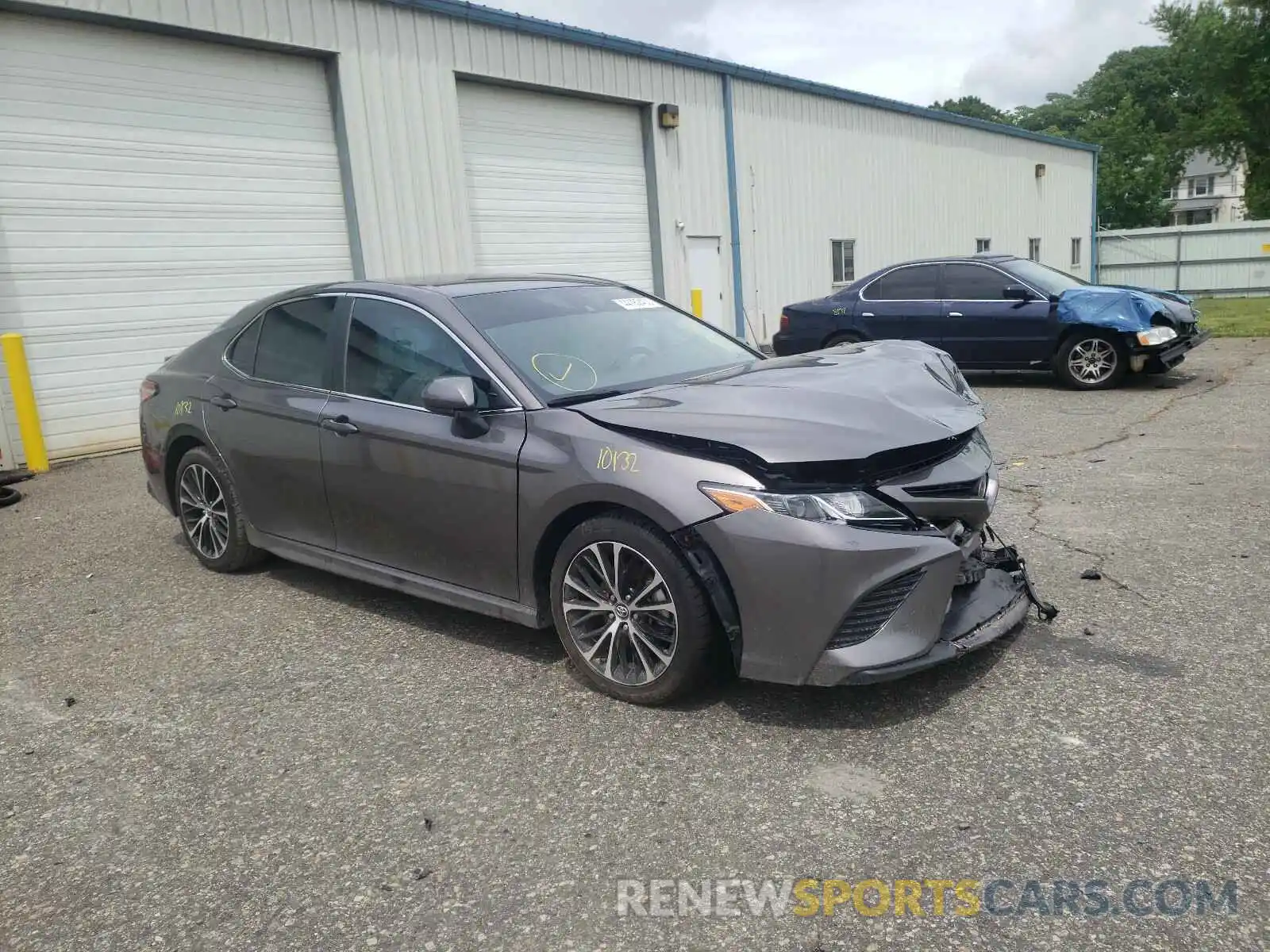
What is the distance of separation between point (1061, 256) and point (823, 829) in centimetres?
3047

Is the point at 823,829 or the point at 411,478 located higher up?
the point at 411,478

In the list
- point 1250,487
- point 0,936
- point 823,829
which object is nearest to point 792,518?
point 823,829

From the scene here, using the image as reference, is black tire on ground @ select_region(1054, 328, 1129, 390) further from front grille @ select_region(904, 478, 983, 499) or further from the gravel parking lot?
front grille @ select_region(904, 478, 983, 499)

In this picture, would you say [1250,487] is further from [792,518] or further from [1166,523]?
[792,518]

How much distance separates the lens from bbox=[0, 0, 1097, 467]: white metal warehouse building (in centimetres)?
952

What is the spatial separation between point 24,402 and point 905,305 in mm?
9320

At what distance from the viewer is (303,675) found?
4.15 meters

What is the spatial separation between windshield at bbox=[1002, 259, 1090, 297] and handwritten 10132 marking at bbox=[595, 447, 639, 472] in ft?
29.2

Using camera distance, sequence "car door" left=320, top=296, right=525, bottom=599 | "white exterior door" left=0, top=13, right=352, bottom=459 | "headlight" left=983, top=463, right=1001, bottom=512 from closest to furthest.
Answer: "headlight" left=983, top=463, right=1001, bottom=512 → "car door" left=320, top=296, right=525, bottom=599 → "white exterior door" left=0, top=13, right=352, bottom=459

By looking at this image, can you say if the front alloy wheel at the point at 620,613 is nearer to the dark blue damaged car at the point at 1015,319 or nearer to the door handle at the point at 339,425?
the door handle at the point at 339,425

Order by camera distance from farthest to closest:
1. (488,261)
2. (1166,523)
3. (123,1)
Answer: (488,261) < (123,1) < (1166,523)

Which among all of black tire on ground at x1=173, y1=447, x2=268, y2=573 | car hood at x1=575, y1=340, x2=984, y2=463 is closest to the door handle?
black tire on ground at x1=173, y1=447, x2=268, y2=573

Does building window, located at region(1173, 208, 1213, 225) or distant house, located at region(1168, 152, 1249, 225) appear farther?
building window, located at region(1173, 208, 1213, 225)

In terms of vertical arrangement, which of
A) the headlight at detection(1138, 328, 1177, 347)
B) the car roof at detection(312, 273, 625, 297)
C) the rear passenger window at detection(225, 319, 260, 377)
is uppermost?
the car roof at detection(312, 273, 625, 297)
